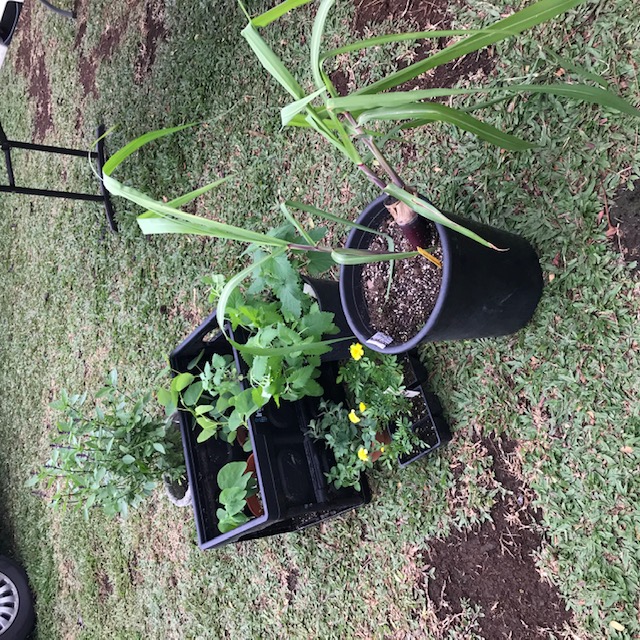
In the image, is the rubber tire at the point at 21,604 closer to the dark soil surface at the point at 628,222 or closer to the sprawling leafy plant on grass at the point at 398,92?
the sprawling leafy plant on grass at the point at 398,92

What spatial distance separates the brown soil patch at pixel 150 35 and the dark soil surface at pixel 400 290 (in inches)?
67.5

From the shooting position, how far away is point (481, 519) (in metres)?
1.39

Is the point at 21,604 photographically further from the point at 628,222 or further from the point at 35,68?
the point at 628,222

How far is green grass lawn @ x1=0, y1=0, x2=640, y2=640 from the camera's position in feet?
3.92

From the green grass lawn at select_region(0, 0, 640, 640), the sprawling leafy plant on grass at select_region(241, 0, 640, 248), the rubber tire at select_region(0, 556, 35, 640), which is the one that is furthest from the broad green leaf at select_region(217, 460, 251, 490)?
the rubber tire at select_region(0, 556, 35, 640)

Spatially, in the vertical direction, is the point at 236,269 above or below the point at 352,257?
above

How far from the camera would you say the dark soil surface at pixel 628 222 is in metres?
1.14

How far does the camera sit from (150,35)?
248 centimetres

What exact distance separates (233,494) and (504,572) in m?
0.69

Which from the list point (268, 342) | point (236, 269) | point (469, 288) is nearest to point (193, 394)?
point (268, 342)

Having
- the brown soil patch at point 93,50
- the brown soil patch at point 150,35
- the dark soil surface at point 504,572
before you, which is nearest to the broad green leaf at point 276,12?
the dark soil surface at point 504,572

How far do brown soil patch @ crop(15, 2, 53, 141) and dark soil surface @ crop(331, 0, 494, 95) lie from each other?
7.34 ft

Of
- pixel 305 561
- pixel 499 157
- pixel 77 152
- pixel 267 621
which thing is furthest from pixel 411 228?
pixel 77 152

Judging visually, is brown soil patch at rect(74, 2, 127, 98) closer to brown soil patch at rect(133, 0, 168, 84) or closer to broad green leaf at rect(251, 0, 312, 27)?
brown soil patch at rect(133, 0, 168, 84)
